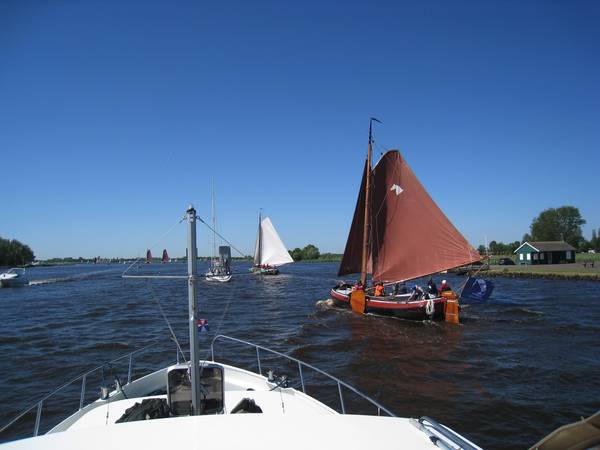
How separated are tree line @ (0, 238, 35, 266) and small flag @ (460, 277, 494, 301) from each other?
163 meters

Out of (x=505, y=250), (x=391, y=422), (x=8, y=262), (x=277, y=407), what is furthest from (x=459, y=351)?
(x=8, y=262)

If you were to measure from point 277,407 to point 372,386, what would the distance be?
7.49m

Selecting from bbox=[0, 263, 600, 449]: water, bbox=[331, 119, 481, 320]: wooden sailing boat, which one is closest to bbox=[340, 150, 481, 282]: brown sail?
bbox=[331, 119, 481, 320]: wooden sailing boat

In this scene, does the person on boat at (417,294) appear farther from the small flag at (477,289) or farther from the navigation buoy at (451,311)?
the small flag at (477,289)

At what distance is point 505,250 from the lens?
140m

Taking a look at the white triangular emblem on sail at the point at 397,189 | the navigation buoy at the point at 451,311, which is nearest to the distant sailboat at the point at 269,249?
the white triangular emblem on sail at the point at 397,189

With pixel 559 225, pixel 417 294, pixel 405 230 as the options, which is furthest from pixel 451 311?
pixel 559 225

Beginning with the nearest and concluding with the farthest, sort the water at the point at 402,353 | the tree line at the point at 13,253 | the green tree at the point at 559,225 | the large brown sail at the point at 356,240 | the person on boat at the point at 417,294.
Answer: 1. the water at the point at 402,353
2. the person on boat at the point at 417,294
3. the large brown sail at the point at 356,240
4. the green tree at the point at 559,225
5. the tree line at the point at 13,253

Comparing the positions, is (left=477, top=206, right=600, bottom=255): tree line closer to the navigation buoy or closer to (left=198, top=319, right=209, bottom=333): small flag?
the navigation buoy

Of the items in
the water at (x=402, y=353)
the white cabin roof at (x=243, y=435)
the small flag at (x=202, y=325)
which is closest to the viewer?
the white cabin roof at (x=243, y=435)

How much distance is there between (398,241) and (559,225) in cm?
12633

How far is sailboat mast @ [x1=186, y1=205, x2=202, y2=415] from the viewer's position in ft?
19.5

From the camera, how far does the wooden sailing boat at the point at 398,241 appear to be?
2606 cm

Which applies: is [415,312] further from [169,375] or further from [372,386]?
[169,375]
